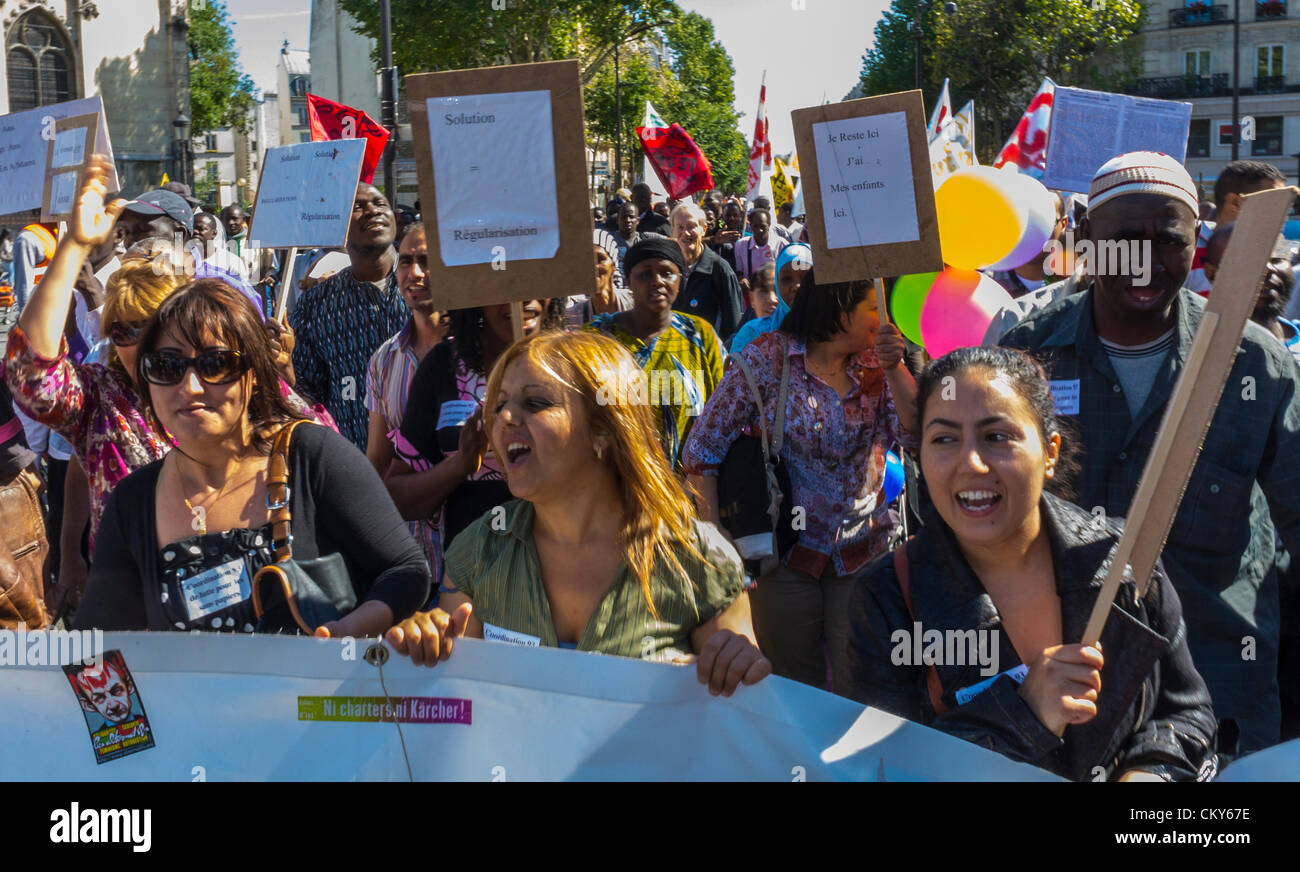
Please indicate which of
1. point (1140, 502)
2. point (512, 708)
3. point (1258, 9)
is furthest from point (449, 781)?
point (1258, 9)

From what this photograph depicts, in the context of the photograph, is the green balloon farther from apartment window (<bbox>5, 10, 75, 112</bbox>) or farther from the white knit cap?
apartment window (<bbox>5, 10, 75, 112</bbox>)

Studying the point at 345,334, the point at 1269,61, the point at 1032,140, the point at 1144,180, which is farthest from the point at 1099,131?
the point at 1269,61

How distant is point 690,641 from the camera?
8.68ft

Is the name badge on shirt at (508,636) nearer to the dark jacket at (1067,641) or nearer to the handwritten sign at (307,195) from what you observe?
the dark jacket at (1067,641)

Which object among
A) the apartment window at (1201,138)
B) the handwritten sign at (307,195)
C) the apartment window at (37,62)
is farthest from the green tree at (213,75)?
the handwritten sign at (307,195)

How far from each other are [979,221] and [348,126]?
477 cm

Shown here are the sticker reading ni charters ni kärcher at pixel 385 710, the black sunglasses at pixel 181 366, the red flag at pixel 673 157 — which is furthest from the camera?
the red flag at pixel 673 157

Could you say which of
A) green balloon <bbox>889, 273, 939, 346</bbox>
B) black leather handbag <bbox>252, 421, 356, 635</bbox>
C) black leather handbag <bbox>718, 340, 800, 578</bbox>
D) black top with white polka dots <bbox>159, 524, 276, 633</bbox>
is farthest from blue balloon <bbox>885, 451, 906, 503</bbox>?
black top with white polka dots <bbox>159, 524, 276, 633</bbox>

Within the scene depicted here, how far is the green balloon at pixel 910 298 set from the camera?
15.4 ft

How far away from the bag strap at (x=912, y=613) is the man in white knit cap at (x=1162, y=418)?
36.1 inches

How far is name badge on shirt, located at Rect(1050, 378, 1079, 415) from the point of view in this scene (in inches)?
127

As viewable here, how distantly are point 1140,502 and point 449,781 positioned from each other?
43.3 inches

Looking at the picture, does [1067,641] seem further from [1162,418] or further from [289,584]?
[289,584]
